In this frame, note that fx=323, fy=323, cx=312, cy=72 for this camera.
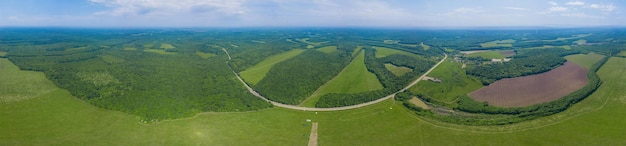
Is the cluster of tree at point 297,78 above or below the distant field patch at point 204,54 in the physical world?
below

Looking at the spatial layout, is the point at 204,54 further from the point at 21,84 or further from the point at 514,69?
the point at 514,69

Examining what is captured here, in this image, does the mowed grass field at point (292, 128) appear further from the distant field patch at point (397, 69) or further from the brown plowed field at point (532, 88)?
the distant field patch at point (397, 69)

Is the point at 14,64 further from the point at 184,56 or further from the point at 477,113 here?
the point at 477,113

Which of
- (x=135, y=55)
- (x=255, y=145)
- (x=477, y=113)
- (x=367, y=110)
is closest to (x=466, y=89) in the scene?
(x=477, y=113)

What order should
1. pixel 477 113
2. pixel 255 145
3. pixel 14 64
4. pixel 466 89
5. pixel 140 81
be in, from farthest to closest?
pixel 14 64 < pixel 140 81 < pixel 466 89 < pixel 477 113 < pixel 255 145

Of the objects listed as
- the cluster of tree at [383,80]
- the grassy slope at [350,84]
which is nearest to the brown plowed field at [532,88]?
the cluster of tree at [383,80]

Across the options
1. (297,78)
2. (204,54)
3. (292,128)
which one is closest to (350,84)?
(297,78)

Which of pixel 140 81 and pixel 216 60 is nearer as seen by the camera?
pixel 140 81
